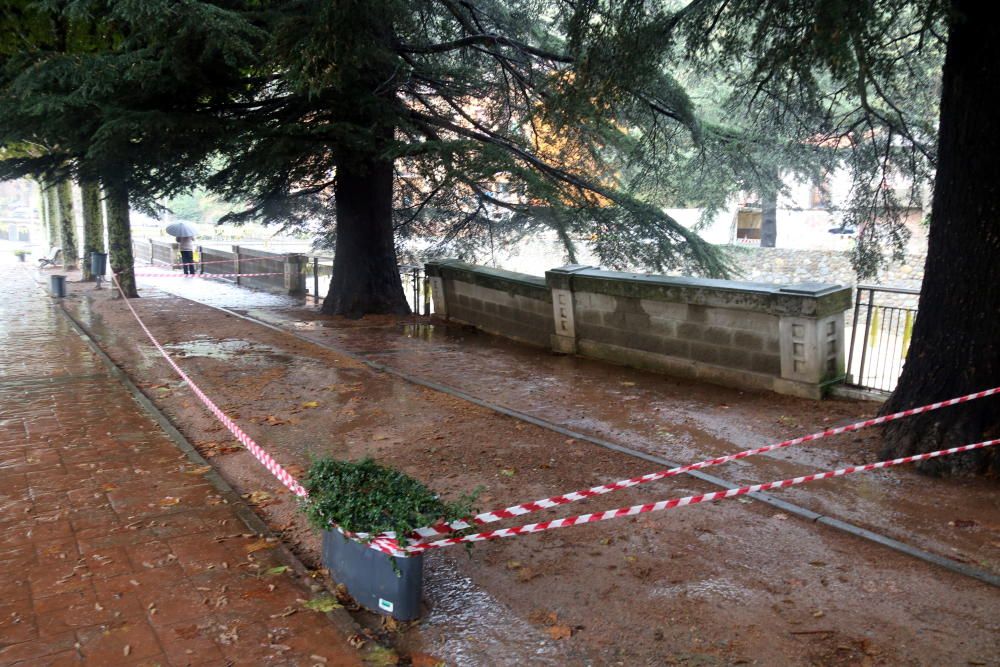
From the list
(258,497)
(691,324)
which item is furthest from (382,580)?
(691,324)

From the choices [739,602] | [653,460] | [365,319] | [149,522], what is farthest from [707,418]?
[365,319]

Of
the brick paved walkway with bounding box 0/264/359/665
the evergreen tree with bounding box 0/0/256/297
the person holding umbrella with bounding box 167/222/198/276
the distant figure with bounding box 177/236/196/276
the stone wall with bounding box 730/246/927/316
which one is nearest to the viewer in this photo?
the brick paved walkway with bounding box 0/264/359/665

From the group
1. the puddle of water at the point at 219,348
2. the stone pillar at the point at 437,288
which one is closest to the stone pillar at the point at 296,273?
the stone pillar at the point at 437,288

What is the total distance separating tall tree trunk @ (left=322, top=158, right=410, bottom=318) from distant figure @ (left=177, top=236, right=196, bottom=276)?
1397 centimetres

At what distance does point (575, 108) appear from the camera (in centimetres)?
990

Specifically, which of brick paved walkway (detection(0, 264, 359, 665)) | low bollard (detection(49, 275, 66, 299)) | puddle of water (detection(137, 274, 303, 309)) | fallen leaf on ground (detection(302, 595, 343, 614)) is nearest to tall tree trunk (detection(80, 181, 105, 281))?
puddle of water (detection(137, 274, 303, 309))

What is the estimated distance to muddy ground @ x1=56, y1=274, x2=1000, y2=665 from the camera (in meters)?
4.08

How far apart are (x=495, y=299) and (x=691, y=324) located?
4.74m

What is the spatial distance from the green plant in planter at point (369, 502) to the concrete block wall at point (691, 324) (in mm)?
5669

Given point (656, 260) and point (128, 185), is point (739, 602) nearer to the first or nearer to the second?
point (656, 260)

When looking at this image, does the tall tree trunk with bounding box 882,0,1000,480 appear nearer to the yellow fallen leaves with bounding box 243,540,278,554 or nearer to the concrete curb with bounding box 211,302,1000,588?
the concrete curb with bounding box 211,302,1000,588

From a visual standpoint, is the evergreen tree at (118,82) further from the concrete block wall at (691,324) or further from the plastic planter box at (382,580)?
the plastic planter box at (382,580)

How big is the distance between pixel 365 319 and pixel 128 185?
541cm

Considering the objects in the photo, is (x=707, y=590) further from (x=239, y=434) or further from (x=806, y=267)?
(x=806, y=267)
